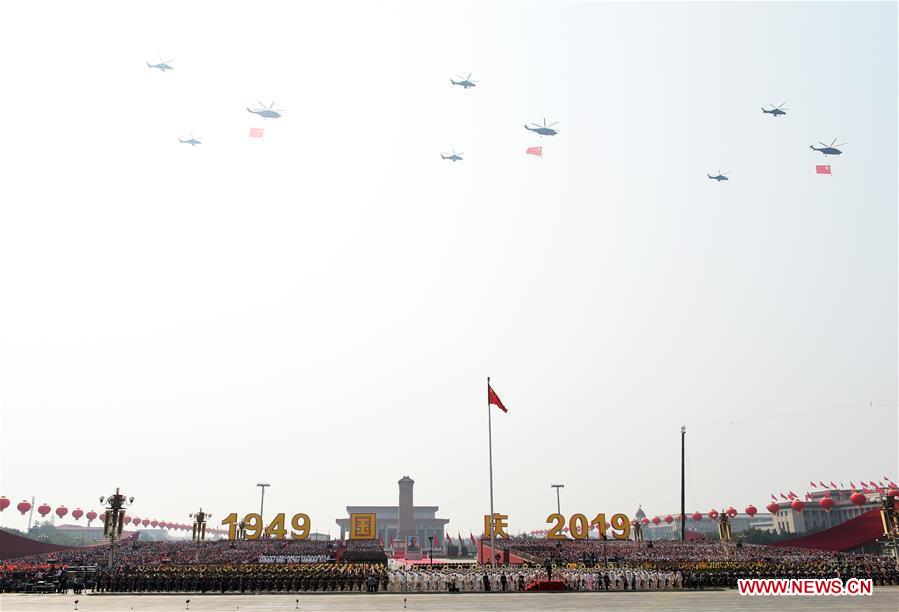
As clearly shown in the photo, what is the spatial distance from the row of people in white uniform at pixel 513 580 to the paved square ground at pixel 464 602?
1567 millimetres

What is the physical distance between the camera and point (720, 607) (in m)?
27.1

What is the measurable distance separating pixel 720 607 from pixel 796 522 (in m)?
134

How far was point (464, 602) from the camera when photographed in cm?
3002

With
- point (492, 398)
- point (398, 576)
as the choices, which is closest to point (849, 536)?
point (492, 398)

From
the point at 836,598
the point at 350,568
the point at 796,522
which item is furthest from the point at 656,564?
the point at 796,522

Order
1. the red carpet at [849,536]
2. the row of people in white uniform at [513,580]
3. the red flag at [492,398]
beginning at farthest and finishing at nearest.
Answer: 1. the red carpet at [849,536]
2. the red flag at [492,398]
3. the row of people in white uniform at [513,580]

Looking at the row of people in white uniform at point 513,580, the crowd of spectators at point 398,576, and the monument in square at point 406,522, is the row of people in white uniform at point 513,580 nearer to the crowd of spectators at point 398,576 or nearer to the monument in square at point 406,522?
the crowd of spectators at point 398,576

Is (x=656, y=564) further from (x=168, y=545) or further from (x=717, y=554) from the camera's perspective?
(x=168, y=545)

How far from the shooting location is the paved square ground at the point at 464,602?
27312mm

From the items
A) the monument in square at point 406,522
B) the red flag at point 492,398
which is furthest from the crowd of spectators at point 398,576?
the monument in square at point 406,522

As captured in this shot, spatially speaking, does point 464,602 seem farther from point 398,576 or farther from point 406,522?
point 406,522

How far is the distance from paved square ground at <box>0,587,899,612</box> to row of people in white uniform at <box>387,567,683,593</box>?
5.14 ft

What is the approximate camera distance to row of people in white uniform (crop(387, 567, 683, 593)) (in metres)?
36.2

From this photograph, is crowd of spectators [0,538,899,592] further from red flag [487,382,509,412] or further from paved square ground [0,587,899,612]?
red flag [487,382,509,412]
